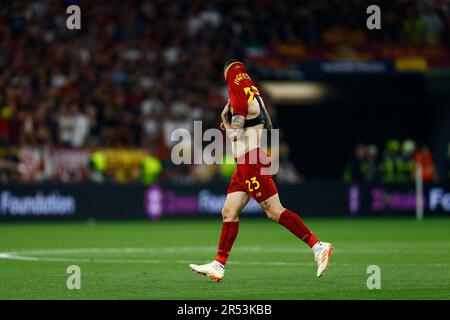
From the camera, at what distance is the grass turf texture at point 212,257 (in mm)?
12281

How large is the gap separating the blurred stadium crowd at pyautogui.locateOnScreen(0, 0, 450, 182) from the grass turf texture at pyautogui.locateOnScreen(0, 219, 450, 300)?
9.58ft

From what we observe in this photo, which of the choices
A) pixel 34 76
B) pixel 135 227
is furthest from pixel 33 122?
pixel 135 227

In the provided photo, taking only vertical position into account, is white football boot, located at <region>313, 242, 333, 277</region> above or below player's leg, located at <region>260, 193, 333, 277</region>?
below

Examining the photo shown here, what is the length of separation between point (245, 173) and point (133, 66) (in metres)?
20.4

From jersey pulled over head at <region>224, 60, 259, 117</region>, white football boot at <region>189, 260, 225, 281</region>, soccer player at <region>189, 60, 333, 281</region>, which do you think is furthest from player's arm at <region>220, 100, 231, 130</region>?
white football boot at <region>189, 260, 225, 281</region>

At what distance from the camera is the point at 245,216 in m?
30.4

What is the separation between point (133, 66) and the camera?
3347 cm

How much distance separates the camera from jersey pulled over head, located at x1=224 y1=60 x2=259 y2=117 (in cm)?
1328

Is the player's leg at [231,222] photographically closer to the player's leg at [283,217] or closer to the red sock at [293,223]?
the player's leg at [283,217]

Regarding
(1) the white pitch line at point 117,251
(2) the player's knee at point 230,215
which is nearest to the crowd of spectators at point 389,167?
(1) the white pitch line at point 117,251

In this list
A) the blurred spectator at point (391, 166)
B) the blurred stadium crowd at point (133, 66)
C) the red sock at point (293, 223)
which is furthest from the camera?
the blurred spectator at point (391, 166)

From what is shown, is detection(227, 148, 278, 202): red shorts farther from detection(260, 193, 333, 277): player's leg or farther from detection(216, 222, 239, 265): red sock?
detection(216, 222, 239, 265): red sock
